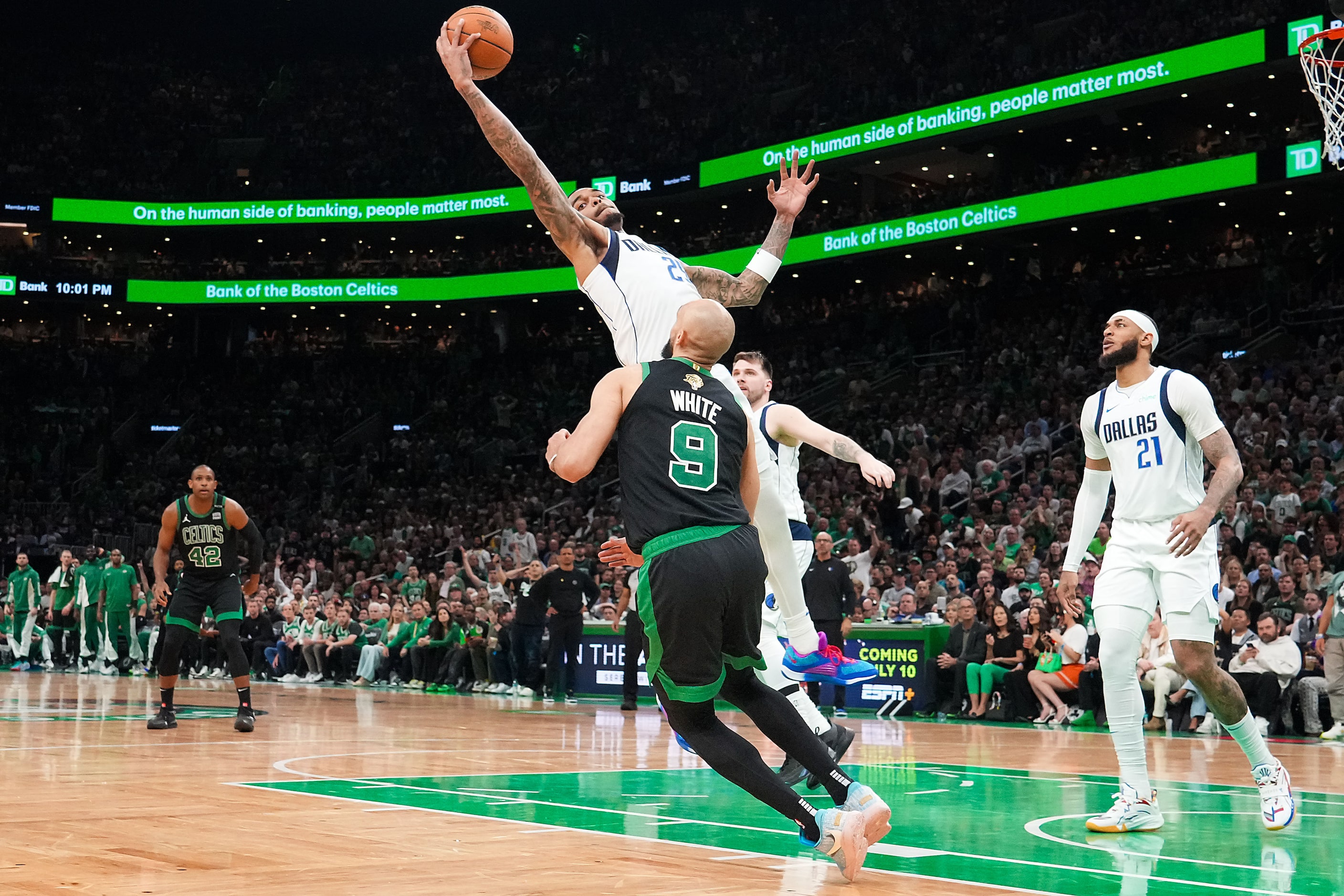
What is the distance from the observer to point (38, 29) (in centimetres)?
4688

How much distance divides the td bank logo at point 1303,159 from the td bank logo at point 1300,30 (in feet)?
5.66

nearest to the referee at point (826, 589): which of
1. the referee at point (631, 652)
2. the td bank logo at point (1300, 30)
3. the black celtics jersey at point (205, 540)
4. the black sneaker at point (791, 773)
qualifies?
the referee at point (631, 652)

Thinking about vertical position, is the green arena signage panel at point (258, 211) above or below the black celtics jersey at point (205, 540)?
above

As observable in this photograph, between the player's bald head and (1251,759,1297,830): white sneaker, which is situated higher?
the player's bald head

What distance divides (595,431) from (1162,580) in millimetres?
3049

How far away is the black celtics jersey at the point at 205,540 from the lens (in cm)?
1120

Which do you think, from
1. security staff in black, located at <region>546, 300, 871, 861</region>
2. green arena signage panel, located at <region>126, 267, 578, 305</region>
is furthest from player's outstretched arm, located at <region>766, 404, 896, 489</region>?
green arena signage panel, located at <region>126, 267, 578, 305</region>

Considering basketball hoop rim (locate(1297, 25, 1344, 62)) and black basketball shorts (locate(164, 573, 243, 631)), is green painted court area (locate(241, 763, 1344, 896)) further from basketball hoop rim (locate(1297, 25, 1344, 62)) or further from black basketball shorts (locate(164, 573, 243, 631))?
basketball hoop rim (locate(1297, 25, 1344, 62))

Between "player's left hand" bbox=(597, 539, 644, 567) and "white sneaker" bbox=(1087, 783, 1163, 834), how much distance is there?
97.6 inches

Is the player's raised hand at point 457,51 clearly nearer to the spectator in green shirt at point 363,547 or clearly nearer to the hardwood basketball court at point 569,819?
the hardwood basketball court at point 569,819

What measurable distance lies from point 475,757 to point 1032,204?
24.0 metres

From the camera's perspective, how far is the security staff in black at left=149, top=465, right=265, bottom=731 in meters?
11.2

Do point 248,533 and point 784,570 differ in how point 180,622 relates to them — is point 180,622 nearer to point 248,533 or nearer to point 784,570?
point 248,533

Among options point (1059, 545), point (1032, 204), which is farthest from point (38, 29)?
point (1059, 545)
